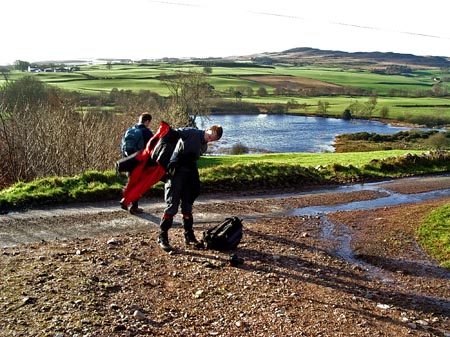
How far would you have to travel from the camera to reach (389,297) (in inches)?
315

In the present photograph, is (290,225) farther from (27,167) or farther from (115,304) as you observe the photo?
(27,167)

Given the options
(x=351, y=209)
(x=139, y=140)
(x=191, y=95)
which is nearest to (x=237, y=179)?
(x=351, y=209)

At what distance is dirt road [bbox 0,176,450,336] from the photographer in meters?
6.57

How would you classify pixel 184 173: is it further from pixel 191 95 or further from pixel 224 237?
pixel 191 95

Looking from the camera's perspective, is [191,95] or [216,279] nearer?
[216,279]

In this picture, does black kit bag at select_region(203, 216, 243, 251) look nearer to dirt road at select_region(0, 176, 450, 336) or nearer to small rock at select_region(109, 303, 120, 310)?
dirt road at select_region(0, 176, 450, 336)

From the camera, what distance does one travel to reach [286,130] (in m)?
75.9

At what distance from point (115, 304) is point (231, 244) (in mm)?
3048

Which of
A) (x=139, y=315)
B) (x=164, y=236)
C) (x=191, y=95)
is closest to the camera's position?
(x=139, y=315)

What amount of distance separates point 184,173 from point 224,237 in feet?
4.89

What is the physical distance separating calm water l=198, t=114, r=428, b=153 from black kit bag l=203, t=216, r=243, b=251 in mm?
46878

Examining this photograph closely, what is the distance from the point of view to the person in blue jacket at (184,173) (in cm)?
898

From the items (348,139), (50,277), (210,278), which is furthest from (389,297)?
(348,139)

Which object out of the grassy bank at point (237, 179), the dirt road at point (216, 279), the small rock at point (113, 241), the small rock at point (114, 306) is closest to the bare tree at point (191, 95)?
the grassy bank at point (237, 179)
